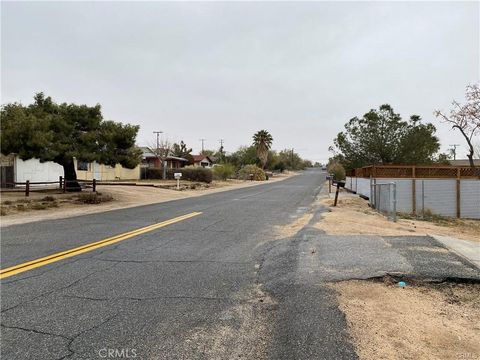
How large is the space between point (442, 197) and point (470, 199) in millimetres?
1439

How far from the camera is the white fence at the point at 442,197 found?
1989 centimetres

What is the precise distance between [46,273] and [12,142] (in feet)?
46.4

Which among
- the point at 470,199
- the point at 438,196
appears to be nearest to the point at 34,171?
the point at 438,196

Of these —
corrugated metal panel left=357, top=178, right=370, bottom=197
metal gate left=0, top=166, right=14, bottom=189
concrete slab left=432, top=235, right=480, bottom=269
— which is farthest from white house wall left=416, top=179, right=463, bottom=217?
metal gate left=0, top=166, right=14, bottom=189

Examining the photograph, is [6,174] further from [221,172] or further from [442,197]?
[221,172]

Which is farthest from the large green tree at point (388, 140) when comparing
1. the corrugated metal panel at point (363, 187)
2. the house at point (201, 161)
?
the house at point (201, 161)

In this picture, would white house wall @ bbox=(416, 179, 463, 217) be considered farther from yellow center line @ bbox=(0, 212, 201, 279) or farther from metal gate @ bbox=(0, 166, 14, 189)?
metal gate @ bbox=(0, 166, 14, 189)

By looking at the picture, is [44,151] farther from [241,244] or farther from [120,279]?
[120,279]

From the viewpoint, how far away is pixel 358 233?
929 centimetres

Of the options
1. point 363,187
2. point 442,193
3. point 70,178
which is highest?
point 70,178

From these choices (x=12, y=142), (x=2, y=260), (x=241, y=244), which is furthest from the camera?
(x=12, y=142)

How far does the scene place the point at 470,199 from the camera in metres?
19.9

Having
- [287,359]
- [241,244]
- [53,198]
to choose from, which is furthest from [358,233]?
[53,198]

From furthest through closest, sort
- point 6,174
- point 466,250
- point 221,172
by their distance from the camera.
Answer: point 221,172, point 6,174, point 466,250
